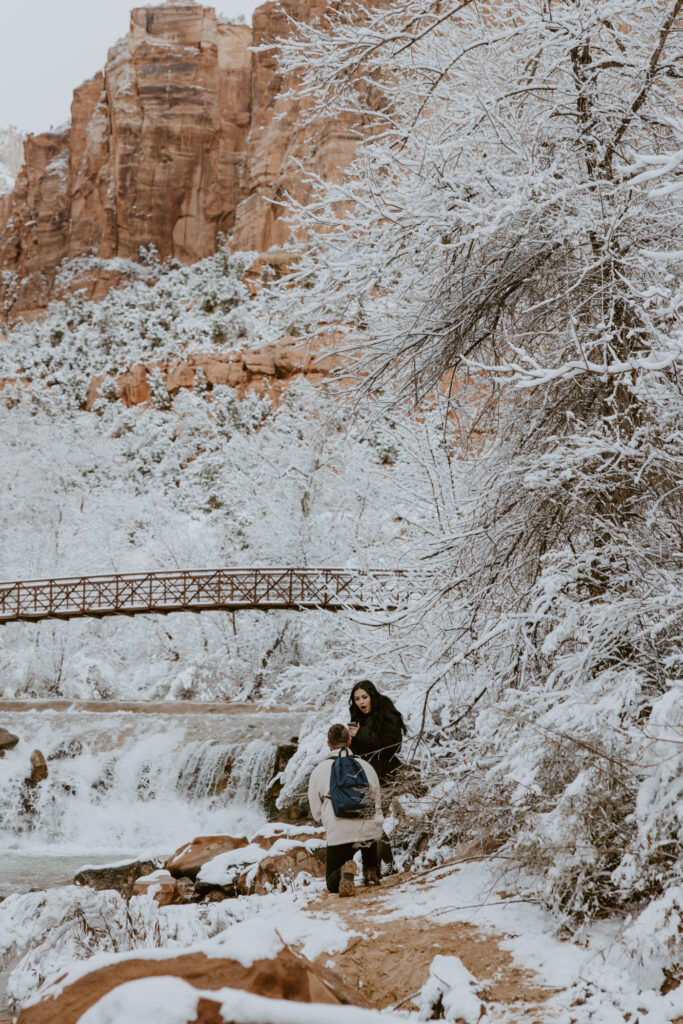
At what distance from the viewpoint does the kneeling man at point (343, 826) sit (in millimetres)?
5527

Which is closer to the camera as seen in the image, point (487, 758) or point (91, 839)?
point (487, 758)

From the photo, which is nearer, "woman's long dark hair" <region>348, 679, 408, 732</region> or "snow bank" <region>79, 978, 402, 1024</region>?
"snow bank" <region>79, 978, 402, 1024</region>

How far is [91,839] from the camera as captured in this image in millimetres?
14625

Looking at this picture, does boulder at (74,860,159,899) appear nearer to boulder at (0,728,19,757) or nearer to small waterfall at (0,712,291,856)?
small waterfall at (0,712,291,856)

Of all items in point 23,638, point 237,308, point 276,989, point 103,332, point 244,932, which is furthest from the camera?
point 103,332

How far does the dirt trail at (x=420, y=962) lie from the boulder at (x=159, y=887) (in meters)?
3.39

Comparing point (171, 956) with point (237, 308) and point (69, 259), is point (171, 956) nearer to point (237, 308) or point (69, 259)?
point (237, 308)

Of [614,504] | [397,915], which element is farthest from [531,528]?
[397,915]

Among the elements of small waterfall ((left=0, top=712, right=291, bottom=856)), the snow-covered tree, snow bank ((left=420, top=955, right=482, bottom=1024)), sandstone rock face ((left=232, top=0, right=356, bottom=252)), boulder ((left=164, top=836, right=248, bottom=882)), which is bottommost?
small waterfall ((left=0, top=712, right=291, bottom=856))

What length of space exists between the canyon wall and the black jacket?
5743 centimetres

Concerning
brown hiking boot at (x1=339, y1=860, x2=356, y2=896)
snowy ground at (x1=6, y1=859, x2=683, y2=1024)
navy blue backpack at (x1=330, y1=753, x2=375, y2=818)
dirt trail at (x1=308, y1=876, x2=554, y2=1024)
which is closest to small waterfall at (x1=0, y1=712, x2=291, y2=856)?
brown hiking boot at (x1=339, y1=860, x2=356, y2=896)

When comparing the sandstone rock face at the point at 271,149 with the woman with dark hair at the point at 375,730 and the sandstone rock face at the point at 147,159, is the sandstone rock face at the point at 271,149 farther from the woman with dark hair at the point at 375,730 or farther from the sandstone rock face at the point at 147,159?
the woman with dark hair at the point at 375,730

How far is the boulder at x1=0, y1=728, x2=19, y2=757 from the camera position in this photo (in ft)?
55.9

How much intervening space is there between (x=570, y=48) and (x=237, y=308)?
47969 mm
